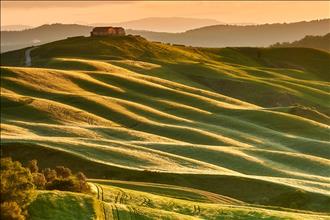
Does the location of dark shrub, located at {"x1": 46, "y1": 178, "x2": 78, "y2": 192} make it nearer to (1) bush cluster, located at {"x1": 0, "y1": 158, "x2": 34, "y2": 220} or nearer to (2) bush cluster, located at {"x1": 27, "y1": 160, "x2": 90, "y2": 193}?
(2) bush cluster, located at {"x1": 27, "y1": 160, "x2": 90, "y2": 193}

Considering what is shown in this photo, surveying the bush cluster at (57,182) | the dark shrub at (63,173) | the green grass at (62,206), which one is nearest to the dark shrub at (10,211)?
the green grass at (62,206)

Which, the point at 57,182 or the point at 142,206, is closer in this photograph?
the point at 142,206

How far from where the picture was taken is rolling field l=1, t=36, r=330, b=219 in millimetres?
66688

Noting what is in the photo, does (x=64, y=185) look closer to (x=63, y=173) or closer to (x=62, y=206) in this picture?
(x=63, y=173)

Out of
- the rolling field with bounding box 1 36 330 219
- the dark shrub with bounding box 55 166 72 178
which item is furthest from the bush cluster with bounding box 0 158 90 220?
the dark shrub with bounding box 55 166 72 178

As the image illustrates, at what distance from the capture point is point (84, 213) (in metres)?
46.4

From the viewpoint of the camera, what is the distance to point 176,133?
10681 cm

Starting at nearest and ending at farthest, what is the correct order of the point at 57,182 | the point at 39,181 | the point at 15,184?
the point at 15,184, the point at 39,181, the point at 57,182

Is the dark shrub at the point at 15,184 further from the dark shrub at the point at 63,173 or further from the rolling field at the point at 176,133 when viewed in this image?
the dark shrub at the point at 63,173

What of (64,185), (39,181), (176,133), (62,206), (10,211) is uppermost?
(10,211)

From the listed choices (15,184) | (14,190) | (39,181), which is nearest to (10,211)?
(14,190)

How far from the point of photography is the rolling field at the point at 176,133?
66688 millimetres

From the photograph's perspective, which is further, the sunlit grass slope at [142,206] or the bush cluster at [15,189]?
the sunlit grass slope at [142,206]

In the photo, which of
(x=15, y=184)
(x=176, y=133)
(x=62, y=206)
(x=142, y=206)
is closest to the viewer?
(x=15, y=184)
